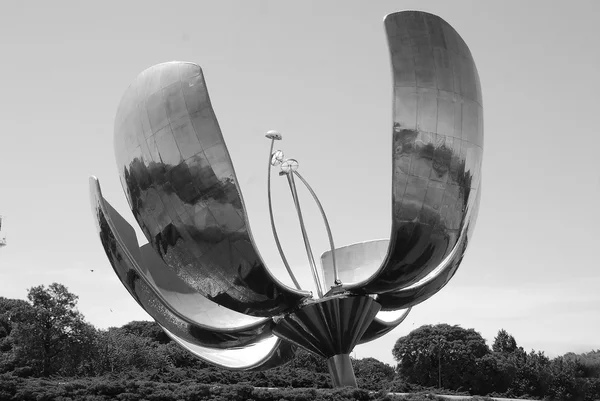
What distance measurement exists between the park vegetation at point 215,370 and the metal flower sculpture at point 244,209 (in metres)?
2.01

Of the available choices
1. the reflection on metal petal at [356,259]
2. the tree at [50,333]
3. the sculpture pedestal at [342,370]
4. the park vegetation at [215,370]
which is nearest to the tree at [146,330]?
the park vegetation at [215,370]

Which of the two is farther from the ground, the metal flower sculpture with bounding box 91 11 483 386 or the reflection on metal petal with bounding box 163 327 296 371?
the metal flower sculpture with bounding box 91 11 483 386

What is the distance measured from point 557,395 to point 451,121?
31721mm

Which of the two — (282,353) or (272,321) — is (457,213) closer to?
(272,321)

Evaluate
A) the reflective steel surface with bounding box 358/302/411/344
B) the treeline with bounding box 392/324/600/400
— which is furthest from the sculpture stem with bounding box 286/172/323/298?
the treeline with bounding box 392/324/600/400

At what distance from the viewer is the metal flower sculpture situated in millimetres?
16656

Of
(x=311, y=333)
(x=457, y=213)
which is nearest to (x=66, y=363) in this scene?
(x=311, y=333)

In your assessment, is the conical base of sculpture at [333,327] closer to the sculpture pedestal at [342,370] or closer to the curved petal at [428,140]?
the sculpture pedestal at [342,370]

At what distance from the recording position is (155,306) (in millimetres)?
19609

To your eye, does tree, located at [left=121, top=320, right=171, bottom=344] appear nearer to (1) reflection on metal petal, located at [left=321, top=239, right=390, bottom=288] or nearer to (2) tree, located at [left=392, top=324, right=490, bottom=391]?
(2) tree, located at [left=392, top=324, right=490, bottom=391]

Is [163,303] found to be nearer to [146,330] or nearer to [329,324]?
[329,324]

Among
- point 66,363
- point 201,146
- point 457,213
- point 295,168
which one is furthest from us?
point 66,363

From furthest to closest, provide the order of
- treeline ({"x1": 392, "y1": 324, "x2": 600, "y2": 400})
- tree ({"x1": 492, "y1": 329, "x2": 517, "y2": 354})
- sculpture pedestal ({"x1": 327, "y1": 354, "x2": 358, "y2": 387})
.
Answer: tree ({"x1": 492, "y1": 329, "x2": 517, "y2": 354}) < treeline ({"x1": 392, "y1": 324, "x2": 600, "y2": 400}) < sculpture pedestal ({"x1": 327, "y1": 354, "x2": 358, "y2": 387})

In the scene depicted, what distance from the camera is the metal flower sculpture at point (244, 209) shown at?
16.7 metres
